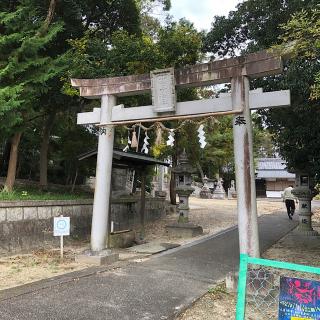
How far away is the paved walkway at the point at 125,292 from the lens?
5.56 metres

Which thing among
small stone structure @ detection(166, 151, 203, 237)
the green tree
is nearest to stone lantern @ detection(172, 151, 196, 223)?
small stone structure @ detection(166, 151, 203, 237)

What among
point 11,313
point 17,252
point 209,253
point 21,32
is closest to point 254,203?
point 209,253

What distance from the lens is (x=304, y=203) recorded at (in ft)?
50.6

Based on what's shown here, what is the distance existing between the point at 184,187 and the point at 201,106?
7.72 metres

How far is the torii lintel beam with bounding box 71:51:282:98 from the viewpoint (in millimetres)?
7410

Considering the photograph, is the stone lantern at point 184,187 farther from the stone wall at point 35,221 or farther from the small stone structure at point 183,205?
the stone wall at point 35,221

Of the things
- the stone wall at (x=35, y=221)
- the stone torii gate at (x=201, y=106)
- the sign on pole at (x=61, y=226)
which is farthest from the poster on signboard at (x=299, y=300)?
the stone wall at (x=35, y=221)

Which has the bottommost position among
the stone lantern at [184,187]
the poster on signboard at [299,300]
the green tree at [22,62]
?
the poster on signboard at [299,300]

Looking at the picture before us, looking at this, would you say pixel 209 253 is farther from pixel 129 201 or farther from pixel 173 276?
pixel 129 201

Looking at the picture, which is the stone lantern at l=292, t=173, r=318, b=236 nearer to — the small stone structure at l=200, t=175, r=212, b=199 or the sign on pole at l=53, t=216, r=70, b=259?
the sign on pole at l=53, t=216, r=70, b=259

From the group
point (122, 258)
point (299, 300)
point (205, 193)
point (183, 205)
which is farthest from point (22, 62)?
point (205, 193)

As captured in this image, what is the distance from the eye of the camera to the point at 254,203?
734 centimetres

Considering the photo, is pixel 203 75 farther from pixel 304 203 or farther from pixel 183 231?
pixel 304 203

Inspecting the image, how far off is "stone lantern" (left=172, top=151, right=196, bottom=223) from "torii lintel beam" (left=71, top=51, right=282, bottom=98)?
6.57 metres
